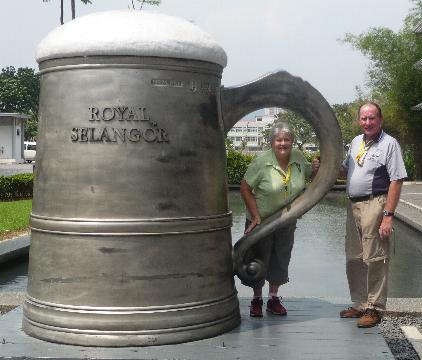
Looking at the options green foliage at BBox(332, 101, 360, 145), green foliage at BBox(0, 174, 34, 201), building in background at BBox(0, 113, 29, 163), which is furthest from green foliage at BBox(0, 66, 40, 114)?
green foliage at BBox(0, 174, 34, 201)

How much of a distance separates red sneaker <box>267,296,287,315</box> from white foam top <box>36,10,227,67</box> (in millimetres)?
1693

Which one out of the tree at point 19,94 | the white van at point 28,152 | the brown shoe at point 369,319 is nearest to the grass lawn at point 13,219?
the brown shoe at point 369,319

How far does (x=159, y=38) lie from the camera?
3.76 meters

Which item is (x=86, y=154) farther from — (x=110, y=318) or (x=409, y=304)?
(x=409, y=304)

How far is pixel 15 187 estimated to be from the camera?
20.2 metres

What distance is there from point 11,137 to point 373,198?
4969 cm

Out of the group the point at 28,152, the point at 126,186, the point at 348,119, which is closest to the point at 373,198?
the point at 126,186

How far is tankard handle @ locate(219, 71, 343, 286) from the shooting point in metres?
4.16

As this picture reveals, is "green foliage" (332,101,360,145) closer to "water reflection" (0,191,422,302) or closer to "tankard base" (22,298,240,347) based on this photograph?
"water reflection" (0,191,422,302)

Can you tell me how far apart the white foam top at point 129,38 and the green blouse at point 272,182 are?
0.80 metres

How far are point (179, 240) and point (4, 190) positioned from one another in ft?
55.5

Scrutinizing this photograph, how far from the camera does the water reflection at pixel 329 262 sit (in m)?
8.05

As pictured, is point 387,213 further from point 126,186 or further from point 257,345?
point 126,186

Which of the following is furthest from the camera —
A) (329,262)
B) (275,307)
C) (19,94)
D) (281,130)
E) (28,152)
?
(19,94)
